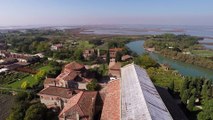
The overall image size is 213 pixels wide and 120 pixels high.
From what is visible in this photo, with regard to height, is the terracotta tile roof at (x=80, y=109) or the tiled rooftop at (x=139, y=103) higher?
the tiled rooftop at (x=139, y=103)

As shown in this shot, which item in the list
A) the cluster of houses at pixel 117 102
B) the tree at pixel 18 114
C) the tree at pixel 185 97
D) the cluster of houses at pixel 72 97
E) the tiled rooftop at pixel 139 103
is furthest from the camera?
the tree at pixel 185 97

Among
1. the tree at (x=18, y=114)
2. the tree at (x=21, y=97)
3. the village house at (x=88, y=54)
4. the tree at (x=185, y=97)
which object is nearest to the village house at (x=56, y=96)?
the tree at (x=21, y=97)

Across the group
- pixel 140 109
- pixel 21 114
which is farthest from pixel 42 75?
pixel 140 109

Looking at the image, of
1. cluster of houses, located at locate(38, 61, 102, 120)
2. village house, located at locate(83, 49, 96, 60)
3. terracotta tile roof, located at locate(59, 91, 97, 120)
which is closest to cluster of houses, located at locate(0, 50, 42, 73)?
village house, located at locate(83, 49, 96, 60)

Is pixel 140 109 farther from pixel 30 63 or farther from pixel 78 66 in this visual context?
pixel 30 63

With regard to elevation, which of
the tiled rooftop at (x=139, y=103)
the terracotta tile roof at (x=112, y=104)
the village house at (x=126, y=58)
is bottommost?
the village house at (x=126, y=58)

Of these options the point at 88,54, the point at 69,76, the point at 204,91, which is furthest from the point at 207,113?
the point at 88,54

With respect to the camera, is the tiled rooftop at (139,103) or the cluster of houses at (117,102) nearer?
the tiled rooftop at (139,103)

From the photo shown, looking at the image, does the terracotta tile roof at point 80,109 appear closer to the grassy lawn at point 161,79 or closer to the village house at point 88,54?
the grassy lawn at point 161,79
